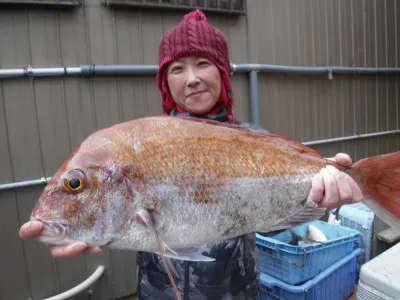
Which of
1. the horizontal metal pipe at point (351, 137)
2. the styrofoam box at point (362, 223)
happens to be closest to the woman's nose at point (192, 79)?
the styrofoam box at point (362, 223)

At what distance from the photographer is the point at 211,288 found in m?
1.50

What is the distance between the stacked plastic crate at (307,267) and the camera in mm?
2803

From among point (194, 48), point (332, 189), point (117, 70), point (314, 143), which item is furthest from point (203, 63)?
point (314, 143)

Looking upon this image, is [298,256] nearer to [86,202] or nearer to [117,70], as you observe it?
[86,202]

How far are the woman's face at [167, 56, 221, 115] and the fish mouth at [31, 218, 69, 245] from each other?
0.83 metres

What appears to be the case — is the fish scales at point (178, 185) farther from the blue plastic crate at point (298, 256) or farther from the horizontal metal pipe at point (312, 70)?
the horizontal metal pipe at point (312, 70)

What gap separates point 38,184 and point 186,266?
2.13 meters

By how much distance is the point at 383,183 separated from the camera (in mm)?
1423

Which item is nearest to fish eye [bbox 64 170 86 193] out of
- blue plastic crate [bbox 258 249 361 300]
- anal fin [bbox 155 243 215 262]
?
anal fin [bbox 155 243 215 262]

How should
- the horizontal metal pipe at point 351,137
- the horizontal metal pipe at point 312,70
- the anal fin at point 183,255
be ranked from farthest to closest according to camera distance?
the horizontal metal pipe at point 351,137
the horizontal metal pipe at point 312,70
the anal fin at point 183,255

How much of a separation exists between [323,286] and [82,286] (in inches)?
92.7

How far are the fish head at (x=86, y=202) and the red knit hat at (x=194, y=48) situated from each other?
656mm

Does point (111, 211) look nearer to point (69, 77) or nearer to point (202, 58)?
point (202, 58)

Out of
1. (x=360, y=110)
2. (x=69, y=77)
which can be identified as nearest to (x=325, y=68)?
(x=360, y=110)
